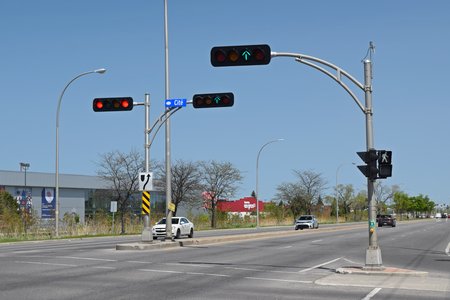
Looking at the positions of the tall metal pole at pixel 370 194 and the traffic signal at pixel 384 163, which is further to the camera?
the traffic signal at pixel 384 163

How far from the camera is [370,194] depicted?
1872 cm

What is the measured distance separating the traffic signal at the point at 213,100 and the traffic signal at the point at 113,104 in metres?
3.10

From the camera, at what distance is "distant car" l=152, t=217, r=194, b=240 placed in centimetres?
4209

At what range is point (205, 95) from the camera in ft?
87.4

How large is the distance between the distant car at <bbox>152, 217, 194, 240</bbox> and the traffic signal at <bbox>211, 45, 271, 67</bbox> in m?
26.1

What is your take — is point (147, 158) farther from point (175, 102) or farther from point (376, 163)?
point (376, 163)

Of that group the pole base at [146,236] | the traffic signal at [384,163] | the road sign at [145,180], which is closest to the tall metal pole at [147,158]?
the pole base at [146,236]

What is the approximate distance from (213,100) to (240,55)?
9304mm

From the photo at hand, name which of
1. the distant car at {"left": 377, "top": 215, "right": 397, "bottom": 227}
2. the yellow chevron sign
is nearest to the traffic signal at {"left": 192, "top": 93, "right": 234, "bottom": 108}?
the yellow chevron sign

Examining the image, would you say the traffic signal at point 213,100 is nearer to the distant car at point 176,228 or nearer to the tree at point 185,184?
the distant car at point 176,228

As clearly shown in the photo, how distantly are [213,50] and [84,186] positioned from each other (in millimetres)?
101480

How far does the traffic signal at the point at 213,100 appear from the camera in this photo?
26.0m

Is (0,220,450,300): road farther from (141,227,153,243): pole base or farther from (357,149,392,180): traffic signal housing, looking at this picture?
(141,227,153,243): pole base

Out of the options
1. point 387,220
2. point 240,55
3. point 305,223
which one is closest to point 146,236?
point 240,55
